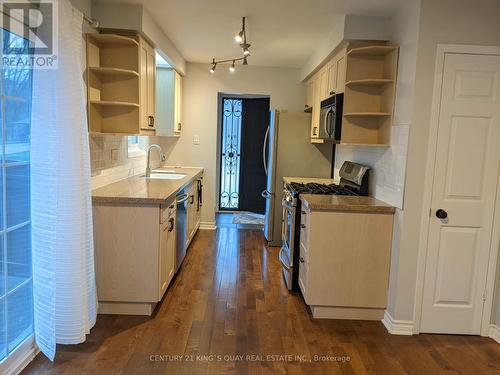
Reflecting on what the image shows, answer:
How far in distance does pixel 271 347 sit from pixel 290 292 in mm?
970

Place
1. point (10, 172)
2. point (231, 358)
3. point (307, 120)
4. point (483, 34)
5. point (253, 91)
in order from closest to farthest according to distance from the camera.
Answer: point (10, 172), point (231, 358), point (483, 34), point (307, 120), point (253, 91)

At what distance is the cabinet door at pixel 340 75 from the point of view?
10.6 ft

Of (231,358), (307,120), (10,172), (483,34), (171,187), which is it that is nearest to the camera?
(10,172)

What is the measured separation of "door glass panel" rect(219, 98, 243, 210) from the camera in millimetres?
6629

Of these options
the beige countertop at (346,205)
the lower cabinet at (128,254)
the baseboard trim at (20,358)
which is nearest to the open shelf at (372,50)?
the beige countertop at (346,205)

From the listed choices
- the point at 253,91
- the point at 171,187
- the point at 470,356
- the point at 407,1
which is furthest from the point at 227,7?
the point at 470,356

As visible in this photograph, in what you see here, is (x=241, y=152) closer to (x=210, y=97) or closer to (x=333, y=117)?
(x=210, y=97)

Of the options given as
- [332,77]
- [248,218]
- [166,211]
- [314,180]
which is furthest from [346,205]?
[248,218]

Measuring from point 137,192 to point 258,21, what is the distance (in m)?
1.85

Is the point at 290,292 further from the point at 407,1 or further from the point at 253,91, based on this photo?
the point at 253,91

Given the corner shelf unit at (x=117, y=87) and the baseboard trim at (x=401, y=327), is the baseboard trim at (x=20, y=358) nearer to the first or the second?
the corner shelf unit at (x=117, y=87)

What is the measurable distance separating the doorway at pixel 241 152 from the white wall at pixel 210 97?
3.29 ft

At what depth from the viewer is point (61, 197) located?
2.19 metres

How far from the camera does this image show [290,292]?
342 centimetres
